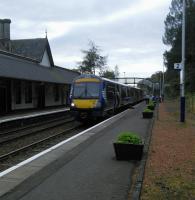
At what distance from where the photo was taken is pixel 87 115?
23.2m

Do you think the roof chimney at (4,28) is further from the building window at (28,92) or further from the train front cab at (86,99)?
the train front cab at (86,99)

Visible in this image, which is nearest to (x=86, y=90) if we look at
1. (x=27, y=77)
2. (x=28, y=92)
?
(x=27, y=77)

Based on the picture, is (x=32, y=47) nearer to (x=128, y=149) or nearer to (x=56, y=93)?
(x=56, y=93)

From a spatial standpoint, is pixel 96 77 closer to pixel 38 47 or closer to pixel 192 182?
pixel 192 182

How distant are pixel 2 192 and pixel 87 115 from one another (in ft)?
53.4

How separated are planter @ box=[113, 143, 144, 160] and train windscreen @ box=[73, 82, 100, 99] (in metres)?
13.5

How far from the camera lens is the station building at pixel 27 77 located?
2980 centimetres

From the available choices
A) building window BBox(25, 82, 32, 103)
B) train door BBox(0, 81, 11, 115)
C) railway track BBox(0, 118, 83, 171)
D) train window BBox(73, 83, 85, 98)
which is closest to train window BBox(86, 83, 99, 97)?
train window BBox(73, 83, 85, 98)

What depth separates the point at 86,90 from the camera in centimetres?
2367

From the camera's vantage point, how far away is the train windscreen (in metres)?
23.5

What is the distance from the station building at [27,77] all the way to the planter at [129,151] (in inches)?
634

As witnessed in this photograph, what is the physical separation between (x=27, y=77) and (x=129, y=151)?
20.8m

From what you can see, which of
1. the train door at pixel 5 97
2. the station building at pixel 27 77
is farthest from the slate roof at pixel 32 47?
the train door at pixel 5 97

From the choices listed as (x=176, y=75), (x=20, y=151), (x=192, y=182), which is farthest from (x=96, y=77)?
(x=176, y=75)
